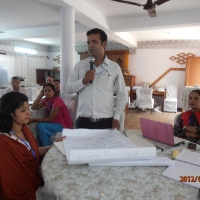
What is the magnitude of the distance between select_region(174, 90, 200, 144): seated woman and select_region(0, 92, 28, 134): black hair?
4.57 ft

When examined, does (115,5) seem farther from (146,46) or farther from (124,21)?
Answer: (146,46)

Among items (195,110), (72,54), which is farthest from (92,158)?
(72,54)

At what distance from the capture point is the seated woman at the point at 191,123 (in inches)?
66.9

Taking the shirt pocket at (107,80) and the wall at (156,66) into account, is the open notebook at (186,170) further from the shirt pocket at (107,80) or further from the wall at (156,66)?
the wall at (156,66)

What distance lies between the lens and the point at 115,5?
321cm

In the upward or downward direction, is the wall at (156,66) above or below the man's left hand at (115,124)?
above

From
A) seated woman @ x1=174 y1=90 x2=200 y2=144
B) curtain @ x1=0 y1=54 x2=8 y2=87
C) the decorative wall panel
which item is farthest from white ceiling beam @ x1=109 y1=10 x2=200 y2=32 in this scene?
curtain @ x1=0 y1=54 x2=8 y2=87

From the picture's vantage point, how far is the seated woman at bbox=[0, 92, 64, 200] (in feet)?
3.24

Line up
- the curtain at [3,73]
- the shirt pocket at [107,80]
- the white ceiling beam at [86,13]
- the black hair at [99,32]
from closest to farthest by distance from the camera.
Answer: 1. the black hair at [99,32]
2. the shirt pocket at [107,80]
3. the white ceiling beam at [86,13]
4. the curtain at [3,73]

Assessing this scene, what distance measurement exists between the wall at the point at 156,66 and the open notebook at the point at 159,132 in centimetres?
589

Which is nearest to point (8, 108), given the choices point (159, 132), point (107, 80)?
point (107, 80)

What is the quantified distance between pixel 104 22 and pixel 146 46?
350cm

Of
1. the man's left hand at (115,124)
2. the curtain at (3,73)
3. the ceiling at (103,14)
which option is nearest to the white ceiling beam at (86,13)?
the ceiling at (103,14)
